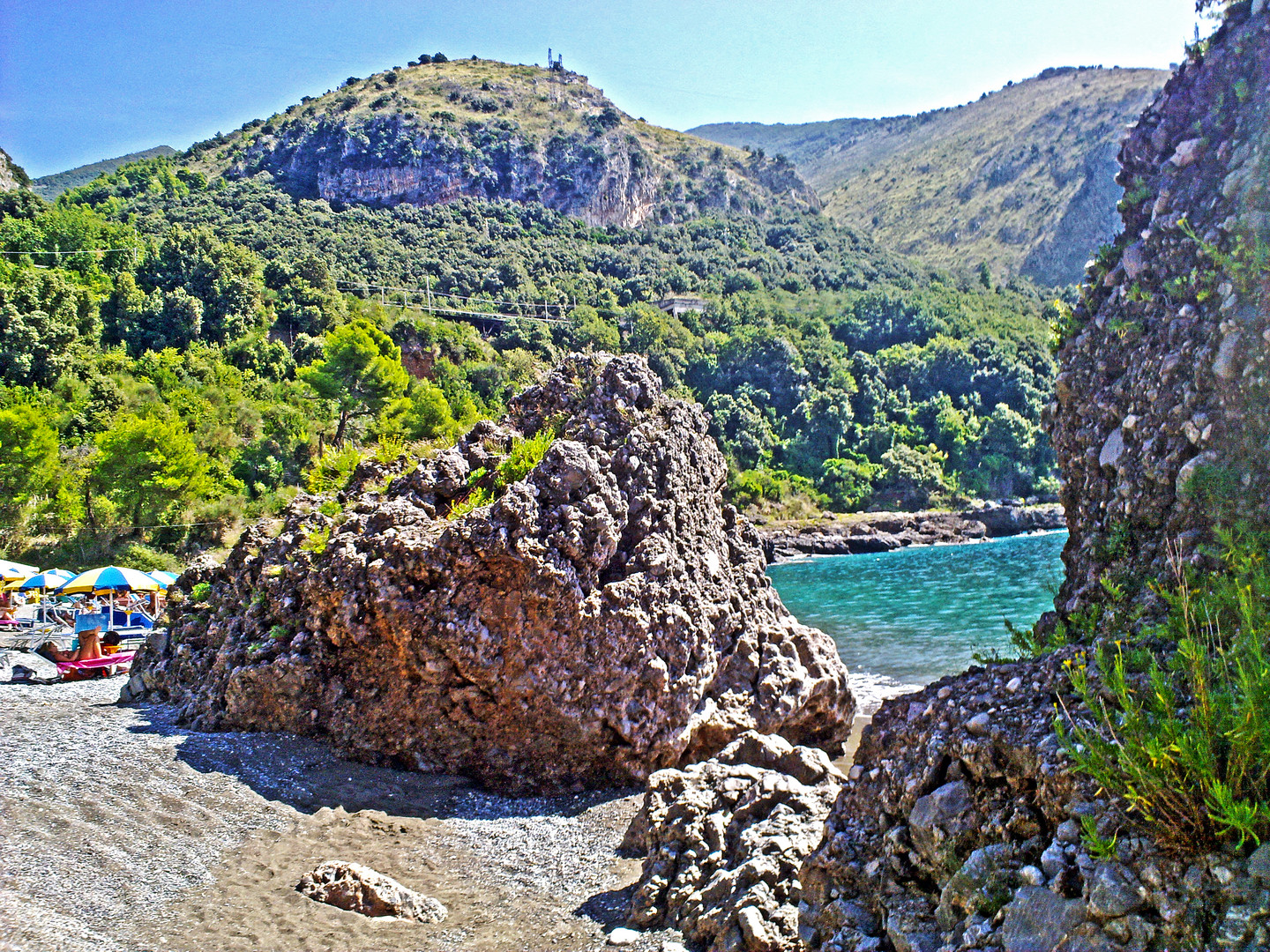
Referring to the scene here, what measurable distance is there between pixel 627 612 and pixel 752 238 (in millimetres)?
140589

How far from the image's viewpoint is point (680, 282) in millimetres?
118750

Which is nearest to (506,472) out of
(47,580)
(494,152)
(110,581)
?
Answer: (110,581)

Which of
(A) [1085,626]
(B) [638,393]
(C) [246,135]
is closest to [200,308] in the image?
(B) [638,393]

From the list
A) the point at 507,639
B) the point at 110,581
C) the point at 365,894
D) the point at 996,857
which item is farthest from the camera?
the point at 110,581

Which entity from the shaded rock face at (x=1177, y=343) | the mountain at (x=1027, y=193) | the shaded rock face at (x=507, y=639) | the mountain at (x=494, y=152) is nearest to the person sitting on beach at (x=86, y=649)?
the shaded rock face at (x=507, y=639)

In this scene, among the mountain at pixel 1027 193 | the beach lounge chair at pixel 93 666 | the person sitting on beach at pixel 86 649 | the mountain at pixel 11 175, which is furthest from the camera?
the mountain at pixel 1027 193

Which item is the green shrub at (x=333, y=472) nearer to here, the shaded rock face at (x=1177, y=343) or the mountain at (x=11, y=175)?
the shaded rock face at (x=1177, y=343)

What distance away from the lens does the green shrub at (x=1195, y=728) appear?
3.33 m

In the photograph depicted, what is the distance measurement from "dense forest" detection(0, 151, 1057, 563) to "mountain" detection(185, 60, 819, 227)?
569 cm

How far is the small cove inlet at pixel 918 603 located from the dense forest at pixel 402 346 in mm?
12671

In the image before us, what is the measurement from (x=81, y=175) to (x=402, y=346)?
455 feet

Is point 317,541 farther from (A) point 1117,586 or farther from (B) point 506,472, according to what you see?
(A) point 1117,586

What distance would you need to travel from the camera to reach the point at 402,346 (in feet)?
221

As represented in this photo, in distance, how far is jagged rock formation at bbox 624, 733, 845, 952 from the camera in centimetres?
614
